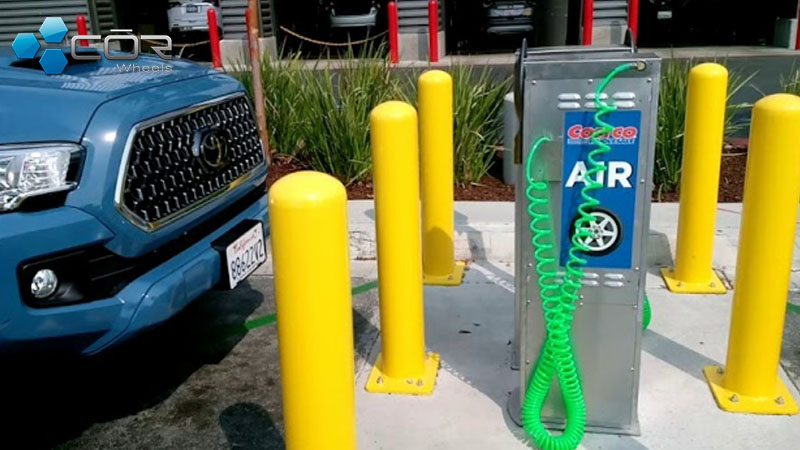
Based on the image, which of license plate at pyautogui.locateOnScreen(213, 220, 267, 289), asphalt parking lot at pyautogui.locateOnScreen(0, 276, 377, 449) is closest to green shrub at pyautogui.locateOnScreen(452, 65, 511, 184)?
asphalt parking lot at pyautogui.locateOnScreen(0, 276, 377, 449)

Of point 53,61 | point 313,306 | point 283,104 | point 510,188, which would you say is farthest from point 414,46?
point 313,306

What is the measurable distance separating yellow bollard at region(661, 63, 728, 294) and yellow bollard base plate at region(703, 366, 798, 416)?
1.16 meters

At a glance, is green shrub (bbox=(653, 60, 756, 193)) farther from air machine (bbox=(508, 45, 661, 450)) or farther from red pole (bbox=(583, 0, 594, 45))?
red pole (bbox=(583, 0, 594, 45))

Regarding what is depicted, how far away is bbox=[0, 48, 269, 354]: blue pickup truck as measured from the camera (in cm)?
273

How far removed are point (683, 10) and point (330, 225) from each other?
1900 cm

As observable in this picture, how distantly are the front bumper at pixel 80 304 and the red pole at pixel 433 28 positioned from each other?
12.3 m

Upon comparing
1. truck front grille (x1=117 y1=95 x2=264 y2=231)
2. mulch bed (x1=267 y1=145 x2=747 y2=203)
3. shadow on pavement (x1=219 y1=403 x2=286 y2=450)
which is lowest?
shadow on pavement (x1=219 y1=403 x2=286 y2=450)

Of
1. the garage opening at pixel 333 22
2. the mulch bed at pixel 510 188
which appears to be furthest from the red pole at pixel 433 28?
the mulch bed at pixel 510 188

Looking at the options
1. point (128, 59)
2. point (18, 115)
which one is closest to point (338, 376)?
point (18, 115)

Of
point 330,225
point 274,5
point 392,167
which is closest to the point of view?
point 330,225

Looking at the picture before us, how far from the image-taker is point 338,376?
85.1 inches

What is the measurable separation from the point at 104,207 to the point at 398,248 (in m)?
1.18

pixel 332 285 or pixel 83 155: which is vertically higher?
pixel 83 155

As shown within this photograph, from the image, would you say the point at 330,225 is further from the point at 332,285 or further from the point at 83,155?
the point at 83,155
